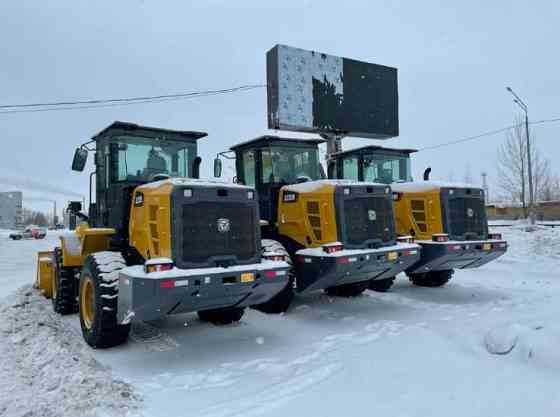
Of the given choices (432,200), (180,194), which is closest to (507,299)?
(432,200)

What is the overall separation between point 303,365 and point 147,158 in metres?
3.80

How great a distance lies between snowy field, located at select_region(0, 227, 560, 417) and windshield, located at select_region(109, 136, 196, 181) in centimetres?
229

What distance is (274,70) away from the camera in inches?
838

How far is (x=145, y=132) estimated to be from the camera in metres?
7.20

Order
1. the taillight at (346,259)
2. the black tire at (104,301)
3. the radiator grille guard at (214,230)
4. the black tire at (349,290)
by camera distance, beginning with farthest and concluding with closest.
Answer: the black tire at (349,290) → the taillight at (346,259) → the black tire at (104,301) → the radiator grille guard at (214,230)

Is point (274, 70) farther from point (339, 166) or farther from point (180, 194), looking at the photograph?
point (180, 194)

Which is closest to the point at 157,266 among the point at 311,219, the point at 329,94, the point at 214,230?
the point at 214,230

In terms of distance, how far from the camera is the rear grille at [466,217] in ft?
29.5

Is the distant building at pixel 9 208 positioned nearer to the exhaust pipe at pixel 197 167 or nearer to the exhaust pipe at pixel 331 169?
the exhaust pipe at pixel 331 169

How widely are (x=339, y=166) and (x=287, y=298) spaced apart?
411 centimetres

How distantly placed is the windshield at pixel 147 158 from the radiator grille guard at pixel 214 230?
166 cm

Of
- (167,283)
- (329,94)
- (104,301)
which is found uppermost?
(329,94)

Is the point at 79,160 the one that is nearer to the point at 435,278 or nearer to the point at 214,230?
the point at 214,230

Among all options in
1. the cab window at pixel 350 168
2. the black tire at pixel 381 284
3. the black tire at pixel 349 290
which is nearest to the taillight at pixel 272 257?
the black tire at pixel 349 290
